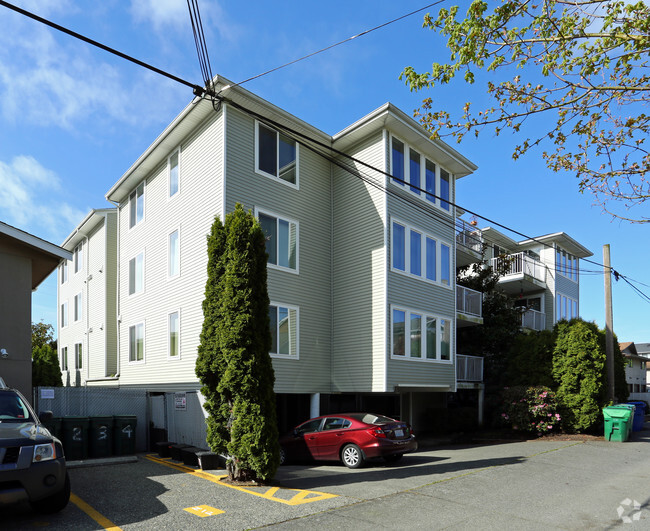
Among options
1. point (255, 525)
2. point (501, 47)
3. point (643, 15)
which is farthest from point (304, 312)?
point (643, 15)

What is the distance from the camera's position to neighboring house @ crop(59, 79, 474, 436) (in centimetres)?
1578

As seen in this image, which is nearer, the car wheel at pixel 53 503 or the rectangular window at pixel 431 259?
the car wheel at pixel 53 503

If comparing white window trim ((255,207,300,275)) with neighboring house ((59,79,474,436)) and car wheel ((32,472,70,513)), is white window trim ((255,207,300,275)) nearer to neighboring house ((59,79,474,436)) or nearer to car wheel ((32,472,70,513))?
neighboring house ((59,79,474,436))

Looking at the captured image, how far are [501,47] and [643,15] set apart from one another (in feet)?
5.71

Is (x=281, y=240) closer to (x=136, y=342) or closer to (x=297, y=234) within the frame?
(x=297, y=234)

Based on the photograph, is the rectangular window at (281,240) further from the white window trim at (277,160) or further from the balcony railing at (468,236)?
the balcony railing at (468,236)

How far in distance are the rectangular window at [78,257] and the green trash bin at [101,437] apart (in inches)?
654

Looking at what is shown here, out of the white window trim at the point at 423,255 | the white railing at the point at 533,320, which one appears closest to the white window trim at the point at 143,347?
the white window trim at the point at 423,255

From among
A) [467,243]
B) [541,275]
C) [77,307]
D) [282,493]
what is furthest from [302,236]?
[541,275]

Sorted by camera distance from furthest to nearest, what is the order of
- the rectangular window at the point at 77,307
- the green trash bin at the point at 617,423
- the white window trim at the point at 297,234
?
the rectangular window at the point at 77,307 < the green trash bin at the point at 617,423 < the white window trim at the point at 297,234

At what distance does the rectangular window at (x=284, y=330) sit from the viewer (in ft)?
50.8

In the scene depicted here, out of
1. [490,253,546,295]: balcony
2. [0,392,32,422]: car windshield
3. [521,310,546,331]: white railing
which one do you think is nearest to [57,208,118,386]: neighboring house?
[0,392,32,422]: car windshield

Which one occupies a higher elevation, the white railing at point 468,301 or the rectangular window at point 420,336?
the white railing at point 468,301

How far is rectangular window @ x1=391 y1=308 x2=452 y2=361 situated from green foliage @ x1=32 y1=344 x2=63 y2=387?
16338 mm
